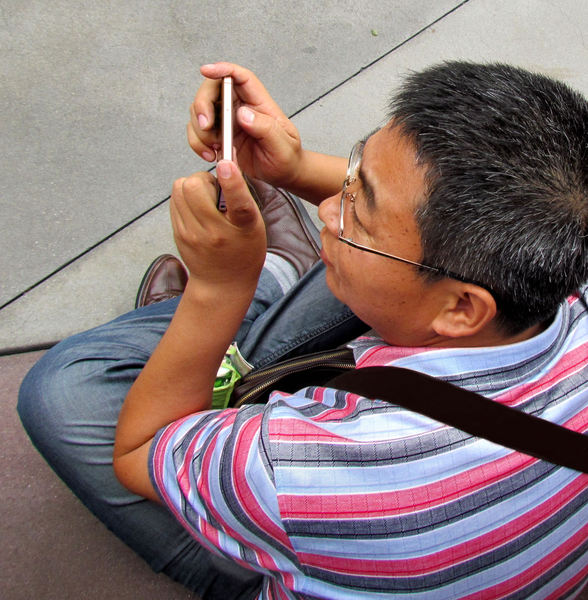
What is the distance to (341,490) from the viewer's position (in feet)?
2.81

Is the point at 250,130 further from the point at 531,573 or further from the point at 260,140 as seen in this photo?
the point at 531,573

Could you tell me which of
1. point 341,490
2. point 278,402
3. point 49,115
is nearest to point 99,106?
point 49,115

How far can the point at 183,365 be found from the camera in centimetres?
122

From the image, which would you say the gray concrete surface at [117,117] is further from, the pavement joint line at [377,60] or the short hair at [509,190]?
the short hair at [509,190]

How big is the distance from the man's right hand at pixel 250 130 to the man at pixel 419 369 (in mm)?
355

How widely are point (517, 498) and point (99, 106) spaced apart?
2.21 metres

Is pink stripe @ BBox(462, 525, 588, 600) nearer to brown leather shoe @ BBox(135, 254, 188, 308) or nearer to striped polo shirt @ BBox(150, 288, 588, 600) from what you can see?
striped polo shirt @ BBox(150, 288, 588, 600)

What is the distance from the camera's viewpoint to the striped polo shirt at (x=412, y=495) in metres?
0.85

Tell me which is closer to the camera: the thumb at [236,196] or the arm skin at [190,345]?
the thumb at [236,196]

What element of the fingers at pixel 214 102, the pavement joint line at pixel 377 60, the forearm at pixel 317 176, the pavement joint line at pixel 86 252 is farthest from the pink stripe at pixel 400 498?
the pavement joint line at pixel 377 60

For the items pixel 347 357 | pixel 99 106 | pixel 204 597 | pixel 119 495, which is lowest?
pixel 204 597

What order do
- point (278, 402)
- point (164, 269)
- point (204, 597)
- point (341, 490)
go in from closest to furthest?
point (341, 490)
point (278, 402)
point (204, 597)
point (164, 269)

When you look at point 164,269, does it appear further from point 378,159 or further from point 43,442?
point 378,159

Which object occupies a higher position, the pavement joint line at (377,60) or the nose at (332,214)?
the pavement joint line at (377,60)
